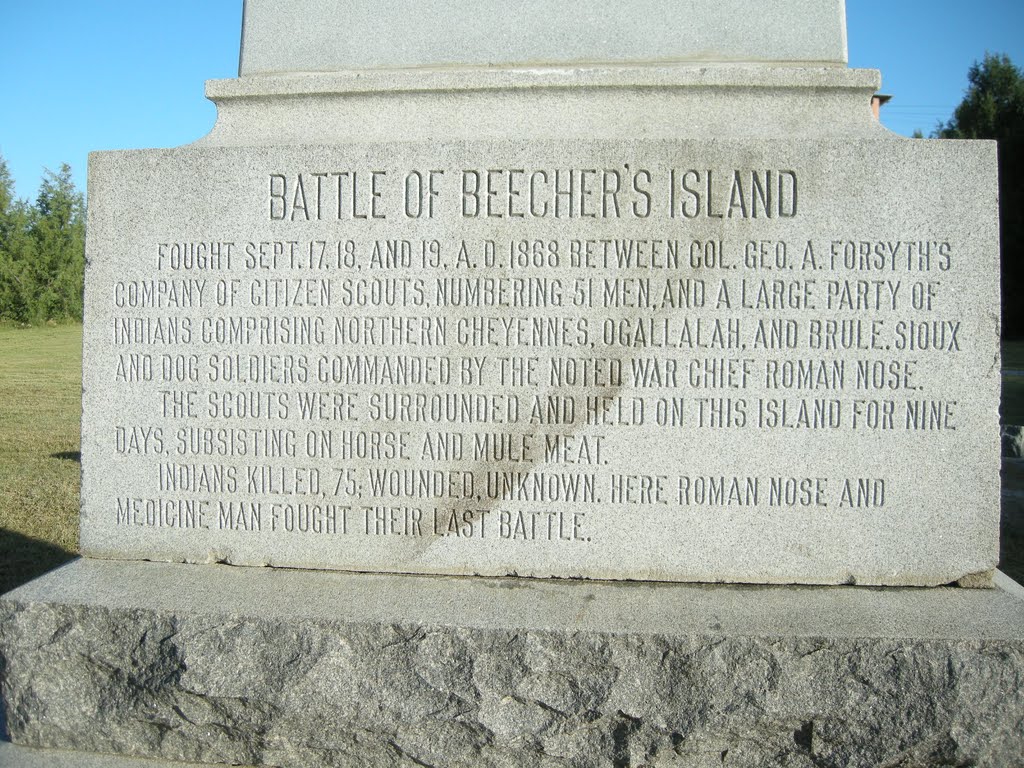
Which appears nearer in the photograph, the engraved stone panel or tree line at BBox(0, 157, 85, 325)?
the engraved stone panel

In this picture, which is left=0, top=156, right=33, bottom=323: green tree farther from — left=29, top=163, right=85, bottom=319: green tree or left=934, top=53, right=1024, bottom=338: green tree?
left=934, top=53, right=1024, bottom=338: green tree

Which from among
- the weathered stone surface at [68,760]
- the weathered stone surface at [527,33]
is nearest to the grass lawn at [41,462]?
the weathered stone surface at [68,760]

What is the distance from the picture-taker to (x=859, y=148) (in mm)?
2662

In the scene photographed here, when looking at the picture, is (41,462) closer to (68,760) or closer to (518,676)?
(68,760)

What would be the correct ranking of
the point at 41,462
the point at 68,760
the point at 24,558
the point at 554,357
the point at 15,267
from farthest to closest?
1. the point at 15,267
2. the point at 41,462
3. the point at 24,558
4. the point at 554,357
5. the point at 68,760

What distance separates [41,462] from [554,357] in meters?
7.21

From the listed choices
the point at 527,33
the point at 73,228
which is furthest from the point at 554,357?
the point at 73,228

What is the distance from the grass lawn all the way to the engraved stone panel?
2587mm

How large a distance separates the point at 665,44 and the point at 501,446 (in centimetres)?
156

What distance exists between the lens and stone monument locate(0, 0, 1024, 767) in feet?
8.00

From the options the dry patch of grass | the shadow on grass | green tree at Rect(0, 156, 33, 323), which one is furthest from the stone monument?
green tree at Rect(0, 156, 33, 323)

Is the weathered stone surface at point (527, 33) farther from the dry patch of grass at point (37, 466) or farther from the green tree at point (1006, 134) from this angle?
the green tree at point (1006, 134)

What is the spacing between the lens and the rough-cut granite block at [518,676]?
238 centimetres

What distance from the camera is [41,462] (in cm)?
800
